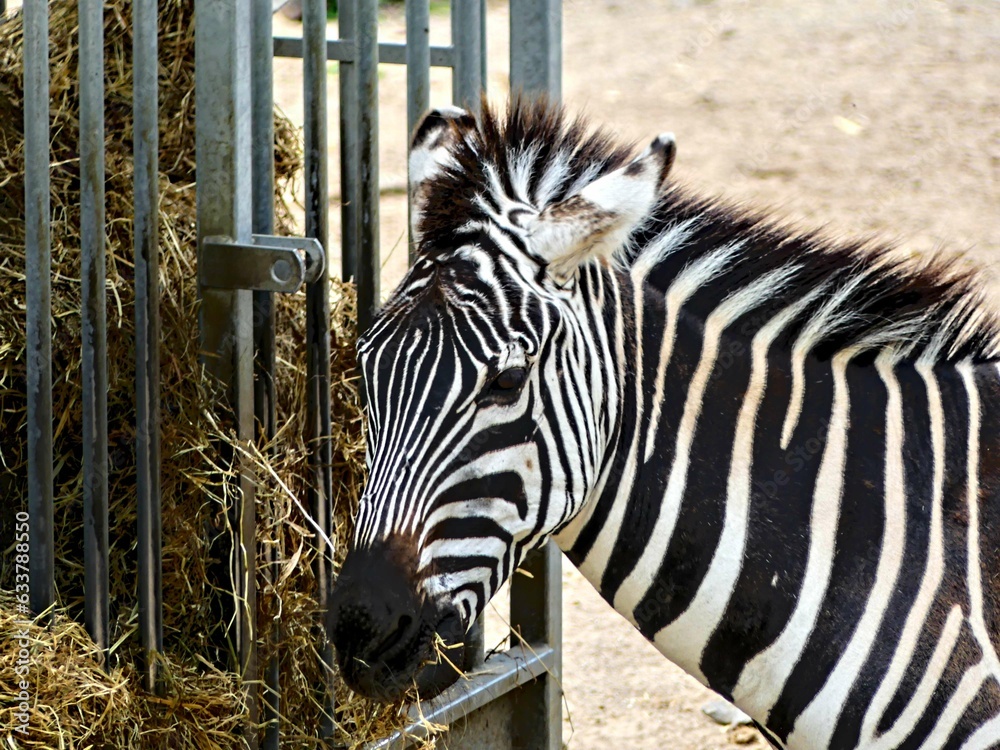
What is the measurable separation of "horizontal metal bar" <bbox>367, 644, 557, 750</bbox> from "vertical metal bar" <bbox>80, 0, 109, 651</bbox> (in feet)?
3.07

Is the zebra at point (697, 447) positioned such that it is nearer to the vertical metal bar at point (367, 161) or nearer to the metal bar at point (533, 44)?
the vertical metal bar at point (367, 161)

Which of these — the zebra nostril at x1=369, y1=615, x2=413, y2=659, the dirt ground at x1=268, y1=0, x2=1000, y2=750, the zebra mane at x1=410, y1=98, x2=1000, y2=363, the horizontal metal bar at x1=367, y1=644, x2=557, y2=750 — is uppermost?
the dirt ground at x1=268, y1=0, x2=1000, y2=750

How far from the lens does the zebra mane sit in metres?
2.28

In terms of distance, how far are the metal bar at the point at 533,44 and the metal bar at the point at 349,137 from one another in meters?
0.54

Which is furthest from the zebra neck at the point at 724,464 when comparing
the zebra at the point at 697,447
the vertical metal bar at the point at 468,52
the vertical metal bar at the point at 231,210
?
the vertical metal bar at the point at 468,52

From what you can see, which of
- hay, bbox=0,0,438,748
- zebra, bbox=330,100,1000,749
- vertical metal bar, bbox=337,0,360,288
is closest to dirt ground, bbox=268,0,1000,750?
vertical metal bar, bbox=337,0,360,288

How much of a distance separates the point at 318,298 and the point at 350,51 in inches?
32.6

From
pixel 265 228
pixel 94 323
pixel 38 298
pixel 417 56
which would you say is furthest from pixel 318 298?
pixel 417 56

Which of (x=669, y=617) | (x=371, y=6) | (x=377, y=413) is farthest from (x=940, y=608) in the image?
(x=371, y=6)

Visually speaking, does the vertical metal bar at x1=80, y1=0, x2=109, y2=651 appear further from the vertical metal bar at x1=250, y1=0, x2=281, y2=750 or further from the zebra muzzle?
the zebra muzzle

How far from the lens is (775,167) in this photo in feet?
34.3

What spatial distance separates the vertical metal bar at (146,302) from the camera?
2.62 meters

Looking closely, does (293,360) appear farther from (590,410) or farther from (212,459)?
(590,410)

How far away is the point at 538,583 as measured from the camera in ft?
12.5
